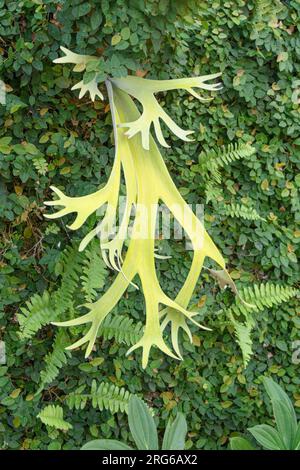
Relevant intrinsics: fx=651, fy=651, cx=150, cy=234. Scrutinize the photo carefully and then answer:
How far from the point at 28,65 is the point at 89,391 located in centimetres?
107

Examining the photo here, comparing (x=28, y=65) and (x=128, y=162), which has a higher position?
(x=28, y=65)

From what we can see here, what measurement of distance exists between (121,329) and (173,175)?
57 centimetres

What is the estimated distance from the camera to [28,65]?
195cm

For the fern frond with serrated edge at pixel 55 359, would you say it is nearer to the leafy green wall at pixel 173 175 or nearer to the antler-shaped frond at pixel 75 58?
the leafy green wall at pixel 173 175

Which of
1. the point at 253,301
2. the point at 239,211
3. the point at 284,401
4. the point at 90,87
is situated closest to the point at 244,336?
the point at 253,301

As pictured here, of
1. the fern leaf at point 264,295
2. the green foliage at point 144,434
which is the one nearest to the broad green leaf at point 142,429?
the green foliage at point 144,434

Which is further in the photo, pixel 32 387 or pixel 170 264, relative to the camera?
pixel 170 264

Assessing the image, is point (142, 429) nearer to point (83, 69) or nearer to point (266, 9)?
point (83, 69)

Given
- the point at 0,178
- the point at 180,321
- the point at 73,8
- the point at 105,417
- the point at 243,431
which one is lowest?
the point at 243,431

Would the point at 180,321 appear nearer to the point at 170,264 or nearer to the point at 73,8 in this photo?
the point at 170,264

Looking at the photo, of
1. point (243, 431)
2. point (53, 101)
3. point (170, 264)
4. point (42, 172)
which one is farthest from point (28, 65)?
point (243, 431)

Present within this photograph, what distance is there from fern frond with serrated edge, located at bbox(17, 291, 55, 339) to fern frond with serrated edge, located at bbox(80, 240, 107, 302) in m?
0.13
